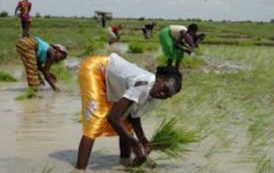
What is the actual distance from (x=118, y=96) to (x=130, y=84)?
0.27 meters

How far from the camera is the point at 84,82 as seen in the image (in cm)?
461

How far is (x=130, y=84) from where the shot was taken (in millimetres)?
4285

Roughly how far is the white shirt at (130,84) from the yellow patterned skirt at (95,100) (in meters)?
0.07

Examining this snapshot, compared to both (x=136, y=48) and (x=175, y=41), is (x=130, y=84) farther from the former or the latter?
(x=136, y=48)

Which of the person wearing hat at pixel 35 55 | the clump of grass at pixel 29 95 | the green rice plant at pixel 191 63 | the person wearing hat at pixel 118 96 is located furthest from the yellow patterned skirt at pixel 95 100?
the green rice plant at pixel 191 63

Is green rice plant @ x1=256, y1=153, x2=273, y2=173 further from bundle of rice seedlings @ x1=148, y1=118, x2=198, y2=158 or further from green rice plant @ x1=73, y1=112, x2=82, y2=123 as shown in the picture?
green rice plant @ x1=73, y1=112, x2=82, y2=123

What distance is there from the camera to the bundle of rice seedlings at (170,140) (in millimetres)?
4629

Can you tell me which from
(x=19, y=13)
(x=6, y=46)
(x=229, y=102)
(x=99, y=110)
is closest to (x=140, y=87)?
(x=99, y=110)

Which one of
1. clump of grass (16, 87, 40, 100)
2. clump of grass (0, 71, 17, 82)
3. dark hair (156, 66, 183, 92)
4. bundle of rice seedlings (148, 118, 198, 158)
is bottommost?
clump of grass (0, 71, 17, 82)

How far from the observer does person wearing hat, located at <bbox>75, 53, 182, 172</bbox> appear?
13.7 feet

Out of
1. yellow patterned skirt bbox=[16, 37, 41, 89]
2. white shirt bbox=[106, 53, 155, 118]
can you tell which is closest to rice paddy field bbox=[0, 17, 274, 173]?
yellow patterned skirt bbox=[16, 37, 41, 89]

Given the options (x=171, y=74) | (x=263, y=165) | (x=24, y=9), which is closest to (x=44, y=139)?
(x=171, y=74)

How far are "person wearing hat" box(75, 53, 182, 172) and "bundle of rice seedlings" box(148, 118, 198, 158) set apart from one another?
119mm

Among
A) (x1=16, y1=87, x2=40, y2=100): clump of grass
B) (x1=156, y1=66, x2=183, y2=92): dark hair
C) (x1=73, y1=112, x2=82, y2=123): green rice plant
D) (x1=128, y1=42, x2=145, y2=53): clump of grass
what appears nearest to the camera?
(x1=156, y1=66, x2=183, y2=92): dark hair
